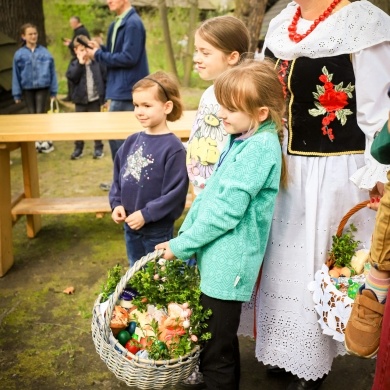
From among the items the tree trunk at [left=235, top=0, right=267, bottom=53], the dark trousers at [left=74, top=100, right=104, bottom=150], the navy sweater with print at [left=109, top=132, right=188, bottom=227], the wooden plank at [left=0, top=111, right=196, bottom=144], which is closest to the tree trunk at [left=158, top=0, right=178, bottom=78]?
the tree trunk at [left=235, top=0, right=267, bottom=53]

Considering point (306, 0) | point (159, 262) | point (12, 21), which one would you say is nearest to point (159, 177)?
point (159, 262)

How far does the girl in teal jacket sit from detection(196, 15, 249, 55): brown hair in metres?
0.46

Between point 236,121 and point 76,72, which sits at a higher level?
point 236,121

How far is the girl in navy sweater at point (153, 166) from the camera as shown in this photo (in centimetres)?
317

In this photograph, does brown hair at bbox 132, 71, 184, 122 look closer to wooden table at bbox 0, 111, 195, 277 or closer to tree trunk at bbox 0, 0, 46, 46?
wooden table at bbox 0, 111, 195, 277

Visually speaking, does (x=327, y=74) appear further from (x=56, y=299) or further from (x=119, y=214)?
(x=56, y=299)

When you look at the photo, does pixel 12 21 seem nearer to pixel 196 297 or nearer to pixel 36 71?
pixel 36 71

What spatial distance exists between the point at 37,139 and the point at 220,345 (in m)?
2.33

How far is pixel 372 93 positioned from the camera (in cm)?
234

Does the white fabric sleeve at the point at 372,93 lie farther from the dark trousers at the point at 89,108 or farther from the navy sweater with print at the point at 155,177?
the dark trousers at the point at 89,108

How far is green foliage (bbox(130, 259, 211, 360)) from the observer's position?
2.34 metres

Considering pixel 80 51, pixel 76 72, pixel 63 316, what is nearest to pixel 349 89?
pixel 63 316

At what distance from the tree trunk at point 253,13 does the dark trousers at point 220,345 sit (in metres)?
6.15

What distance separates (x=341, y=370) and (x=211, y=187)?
1.46 m
